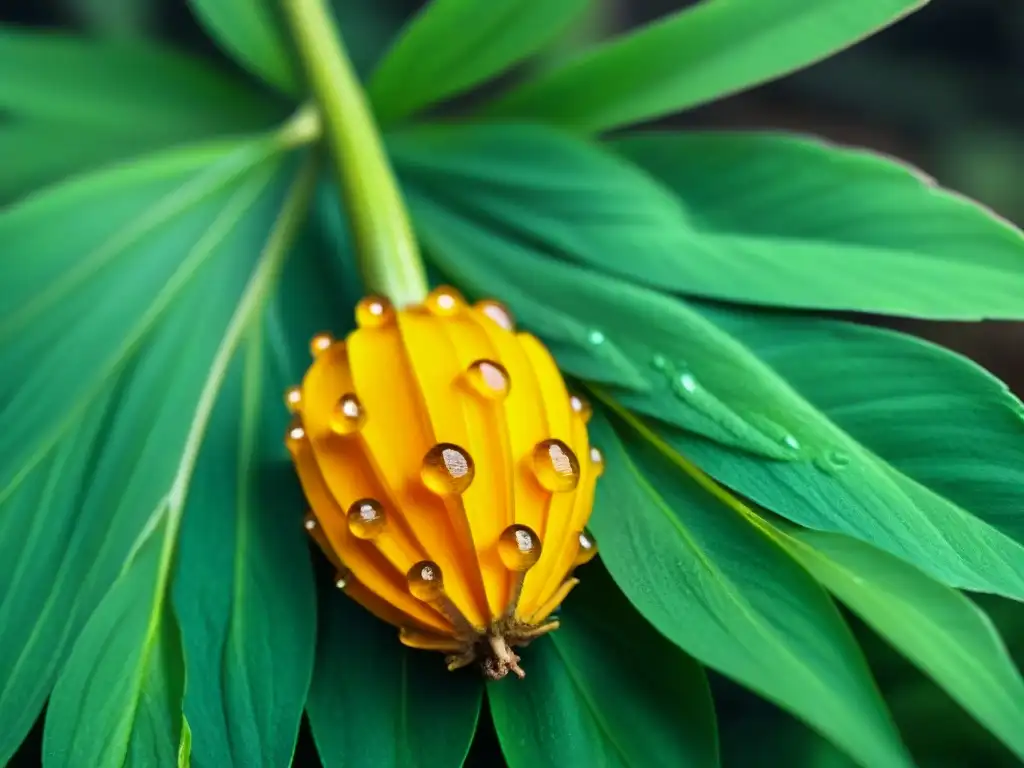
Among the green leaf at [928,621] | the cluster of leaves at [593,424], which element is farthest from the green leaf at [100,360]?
the green leaf at [928,621]

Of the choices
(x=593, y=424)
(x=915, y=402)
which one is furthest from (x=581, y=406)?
(x=915, y=402)

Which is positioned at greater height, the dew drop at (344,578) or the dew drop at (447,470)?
the dew drop at (447,470)

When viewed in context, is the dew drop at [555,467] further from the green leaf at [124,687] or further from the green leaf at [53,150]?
the green leaf at [53,150]

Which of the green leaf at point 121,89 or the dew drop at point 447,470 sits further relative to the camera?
the green leaf at point 121,89

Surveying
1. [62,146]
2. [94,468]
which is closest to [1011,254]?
[94,468]

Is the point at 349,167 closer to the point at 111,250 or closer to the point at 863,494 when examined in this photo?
the point at 111,250

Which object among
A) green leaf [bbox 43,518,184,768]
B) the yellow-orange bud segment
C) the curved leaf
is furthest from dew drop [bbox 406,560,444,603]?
the curved leaf

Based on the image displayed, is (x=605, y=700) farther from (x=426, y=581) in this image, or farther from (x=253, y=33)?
(x=253, y=33)

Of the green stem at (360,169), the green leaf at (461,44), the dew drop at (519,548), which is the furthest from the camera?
the green leaf at (461,44)

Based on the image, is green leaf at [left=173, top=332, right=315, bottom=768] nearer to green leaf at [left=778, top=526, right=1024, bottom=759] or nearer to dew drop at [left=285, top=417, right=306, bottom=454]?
dew drop at [left=285, top=417, right=306, bottom=454]
